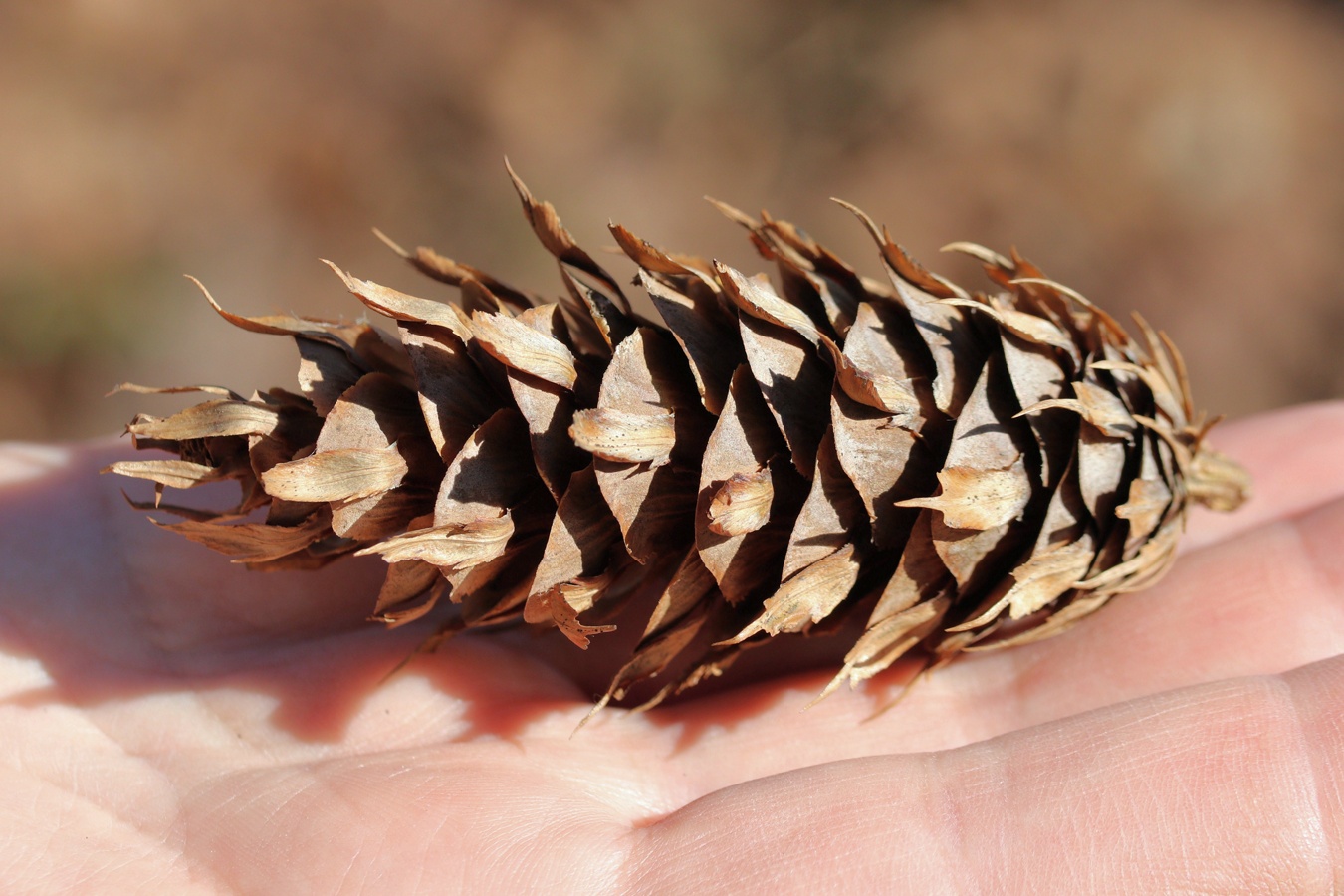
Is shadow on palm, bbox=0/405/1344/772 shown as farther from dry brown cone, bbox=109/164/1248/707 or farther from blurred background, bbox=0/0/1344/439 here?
blurred background, bbox=0/0/1344/439

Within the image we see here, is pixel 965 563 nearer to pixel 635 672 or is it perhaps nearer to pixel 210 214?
pixel 635 672

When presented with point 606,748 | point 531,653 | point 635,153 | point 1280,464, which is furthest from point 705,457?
point 635,153

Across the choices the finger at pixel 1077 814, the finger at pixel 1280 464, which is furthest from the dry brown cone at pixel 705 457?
the finger at pixel 1280 464

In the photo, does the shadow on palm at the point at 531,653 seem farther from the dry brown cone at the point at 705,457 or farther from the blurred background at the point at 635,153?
the blurred background at the point at 635,153

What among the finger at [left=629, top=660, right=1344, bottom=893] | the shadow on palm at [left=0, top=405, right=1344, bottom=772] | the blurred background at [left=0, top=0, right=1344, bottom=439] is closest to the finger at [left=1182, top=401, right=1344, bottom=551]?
the shadow on palm at [left=0, top=405, right=1344, bottom=772]

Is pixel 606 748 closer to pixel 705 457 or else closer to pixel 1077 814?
pixel 705 457

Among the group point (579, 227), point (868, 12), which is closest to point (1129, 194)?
point (868, 12)
